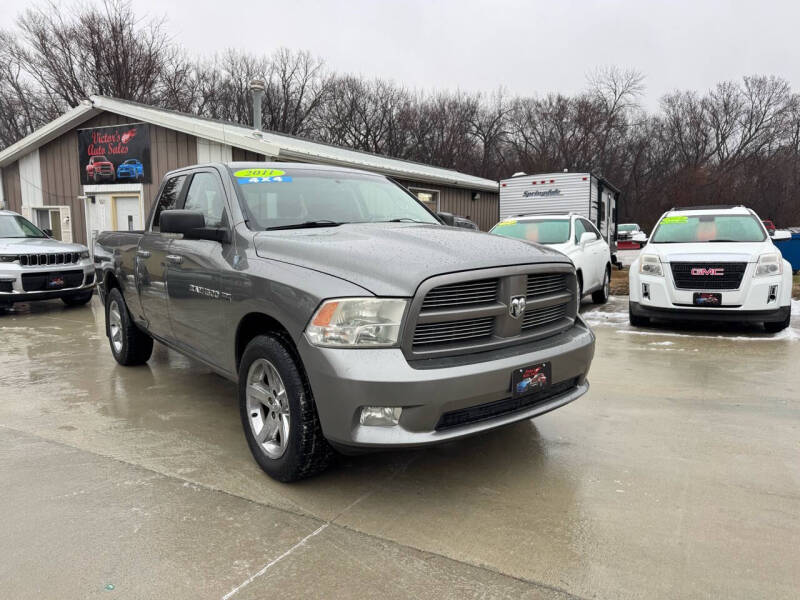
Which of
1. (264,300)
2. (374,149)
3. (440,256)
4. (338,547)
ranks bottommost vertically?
(338,547)

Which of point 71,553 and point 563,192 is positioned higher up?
point 563,192

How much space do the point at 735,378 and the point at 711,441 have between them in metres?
1.81

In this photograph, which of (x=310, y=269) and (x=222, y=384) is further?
(x=222, y=384)

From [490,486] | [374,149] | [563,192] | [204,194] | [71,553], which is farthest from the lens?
[374,149]

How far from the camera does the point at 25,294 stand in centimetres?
903

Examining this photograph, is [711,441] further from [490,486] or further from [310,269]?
[310,269]

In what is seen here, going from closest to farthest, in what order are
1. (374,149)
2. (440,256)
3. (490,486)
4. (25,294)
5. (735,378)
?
(440,256)
(490,486)
(735,378)
(25,294)
(374,149)

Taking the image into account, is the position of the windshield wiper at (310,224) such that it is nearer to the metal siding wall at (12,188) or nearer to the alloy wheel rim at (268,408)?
the alloy wheel rim at (268,408)

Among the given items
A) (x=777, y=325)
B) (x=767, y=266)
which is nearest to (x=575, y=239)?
(x=767, y=266)

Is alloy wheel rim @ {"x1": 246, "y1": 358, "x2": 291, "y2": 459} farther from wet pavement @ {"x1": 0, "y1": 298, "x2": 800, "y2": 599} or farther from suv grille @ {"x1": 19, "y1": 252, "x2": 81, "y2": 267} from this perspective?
suv grille @ {"x1": 19, "y1": 252, "x2": 81, "y2": 267}

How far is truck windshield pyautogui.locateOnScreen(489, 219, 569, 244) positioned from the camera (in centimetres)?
919

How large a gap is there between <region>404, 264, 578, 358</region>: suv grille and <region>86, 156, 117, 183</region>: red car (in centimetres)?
1397

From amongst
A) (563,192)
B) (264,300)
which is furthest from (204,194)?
(563,192)

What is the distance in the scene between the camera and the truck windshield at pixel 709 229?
7711mm
